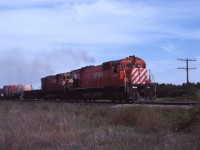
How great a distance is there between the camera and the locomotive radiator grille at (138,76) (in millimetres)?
30923

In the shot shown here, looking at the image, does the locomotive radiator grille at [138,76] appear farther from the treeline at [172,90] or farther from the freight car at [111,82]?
the treeline at [172,90]

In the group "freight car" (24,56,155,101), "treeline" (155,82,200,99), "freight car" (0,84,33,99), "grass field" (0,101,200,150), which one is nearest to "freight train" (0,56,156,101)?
"freight car" (24,56,155,101)

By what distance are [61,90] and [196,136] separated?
3445 centimetres

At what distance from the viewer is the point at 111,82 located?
32750mm

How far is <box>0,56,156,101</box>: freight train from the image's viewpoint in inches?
1191

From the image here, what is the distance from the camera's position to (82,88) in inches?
1506

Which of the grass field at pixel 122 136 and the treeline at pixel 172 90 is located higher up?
the treeline at pixel 172 90

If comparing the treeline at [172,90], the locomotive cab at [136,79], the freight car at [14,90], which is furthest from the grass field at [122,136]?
the treeline at [172,90]

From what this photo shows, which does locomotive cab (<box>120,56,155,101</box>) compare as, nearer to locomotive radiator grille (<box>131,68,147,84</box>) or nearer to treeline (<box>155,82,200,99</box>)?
locomotive radiator grille (<box>131,68,147,84</box>)

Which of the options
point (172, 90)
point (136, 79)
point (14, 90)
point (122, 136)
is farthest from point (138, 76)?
point (172, 90)

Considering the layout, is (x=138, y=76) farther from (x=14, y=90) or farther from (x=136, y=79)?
(x=14, y=90)

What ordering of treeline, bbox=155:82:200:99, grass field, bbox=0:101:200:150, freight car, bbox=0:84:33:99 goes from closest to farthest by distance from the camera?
grass field, bbox=0:101:200:150
freight car, bbox=0:84:33:99
treeline, bbox=155:82:200:99

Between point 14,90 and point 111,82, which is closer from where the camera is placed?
point 111,82

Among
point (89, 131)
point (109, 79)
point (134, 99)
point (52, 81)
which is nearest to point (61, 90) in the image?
point (52, 81)
